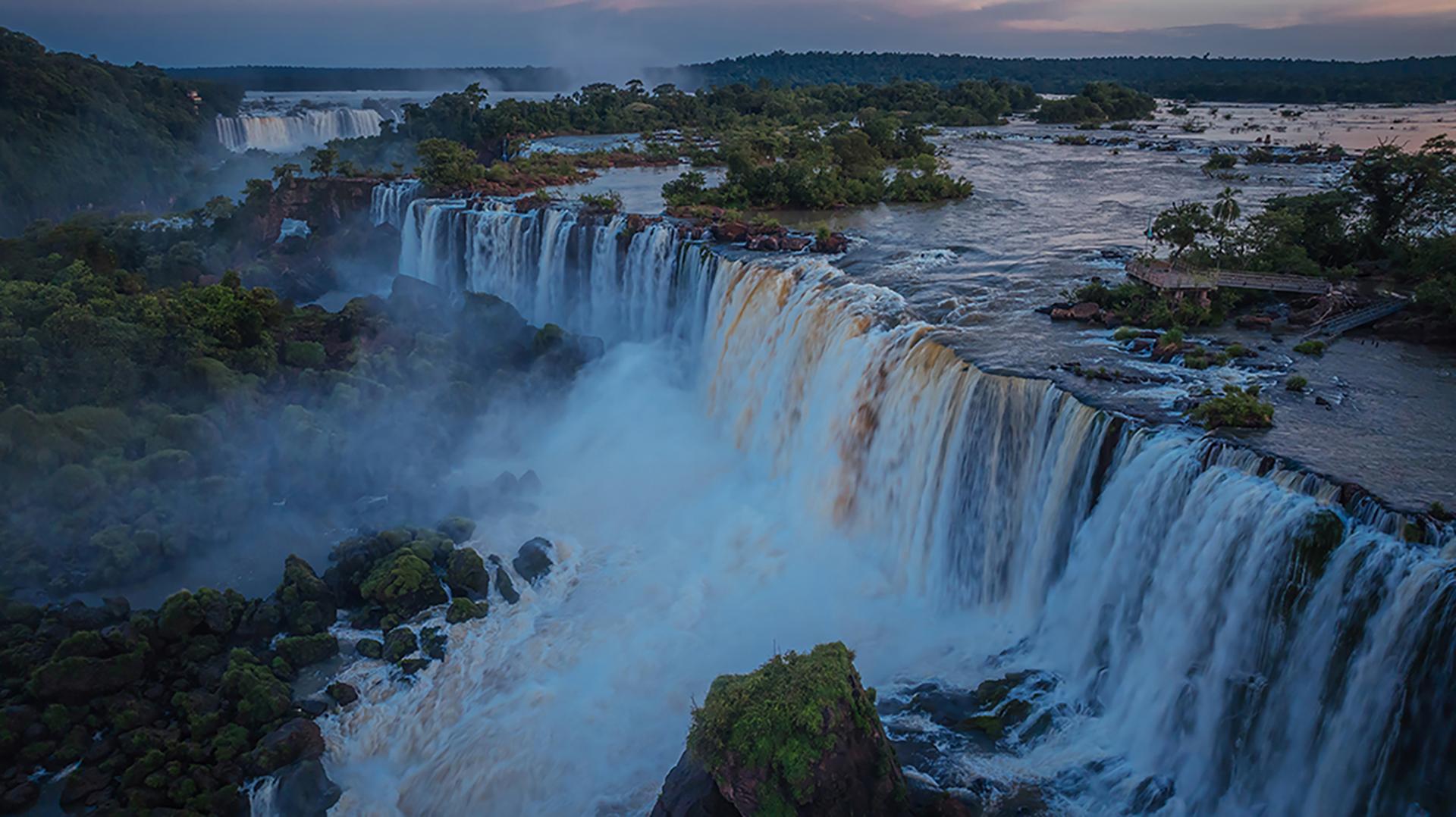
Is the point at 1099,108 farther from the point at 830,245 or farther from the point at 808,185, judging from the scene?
the point at 830,245

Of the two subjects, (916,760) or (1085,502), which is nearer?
(916,760)

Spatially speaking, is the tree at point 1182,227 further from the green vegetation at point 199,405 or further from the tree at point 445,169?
the tree at point 445,169

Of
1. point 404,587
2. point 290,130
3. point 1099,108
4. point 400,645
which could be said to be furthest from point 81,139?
point 1099,108

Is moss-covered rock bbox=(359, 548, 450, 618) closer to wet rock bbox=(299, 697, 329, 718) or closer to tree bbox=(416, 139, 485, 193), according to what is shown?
wet rock bbox=(299, 697, 329, 718)

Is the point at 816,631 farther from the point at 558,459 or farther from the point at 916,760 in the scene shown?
the point at 558,459

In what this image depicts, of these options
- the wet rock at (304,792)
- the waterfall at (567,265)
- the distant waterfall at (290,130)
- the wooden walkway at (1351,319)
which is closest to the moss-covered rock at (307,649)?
the wet rock at (304,792)

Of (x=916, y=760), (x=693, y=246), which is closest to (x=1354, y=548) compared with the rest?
(x=916, y=760)

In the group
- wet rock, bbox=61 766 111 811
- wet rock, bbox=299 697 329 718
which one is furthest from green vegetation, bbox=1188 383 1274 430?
wet rock, bbox=61 766 111 811
